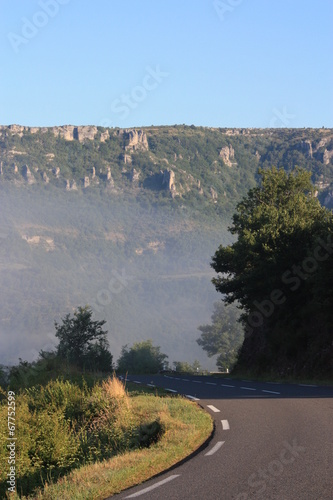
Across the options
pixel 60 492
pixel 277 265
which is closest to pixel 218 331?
pixel 277 265

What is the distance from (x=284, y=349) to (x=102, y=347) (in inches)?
1120

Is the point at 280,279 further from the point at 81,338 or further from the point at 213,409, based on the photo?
the point at 81,338

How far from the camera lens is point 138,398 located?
778 inches

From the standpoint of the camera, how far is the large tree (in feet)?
117

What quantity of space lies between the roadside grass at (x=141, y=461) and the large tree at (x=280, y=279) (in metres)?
19.2

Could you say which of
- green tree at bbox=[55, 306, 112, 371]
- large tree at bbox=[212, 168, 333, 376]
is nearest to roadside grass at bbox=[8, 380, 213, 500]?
large tree at bbox=[212, 168, 333, 376]

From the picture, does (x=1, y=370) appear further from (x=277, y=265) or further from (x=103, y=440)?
(x=103, y=440)

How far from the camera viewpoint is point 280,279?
135ft

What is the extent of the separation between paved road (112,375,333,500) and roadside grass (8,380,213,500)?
0.30 meters

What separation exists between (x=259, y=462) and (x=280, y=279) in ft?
104

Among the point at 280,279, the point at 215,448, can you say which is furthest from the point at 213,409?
the point at 280,279

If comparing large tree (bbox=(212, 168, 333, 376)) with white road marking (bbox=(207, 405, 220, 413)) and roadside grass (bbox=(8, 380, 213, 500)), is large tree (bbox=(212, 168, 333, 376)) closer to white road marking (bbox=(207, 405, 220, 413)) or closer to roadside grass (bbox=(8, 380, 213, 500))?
white road marking (bbox=(207, 405, 220, 413))

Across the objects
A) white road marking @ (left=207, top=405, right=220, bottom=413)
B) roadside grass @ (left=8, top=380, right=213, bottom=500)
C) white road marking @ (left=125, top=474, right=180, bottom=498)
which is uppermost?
white road marking @ (left=207, top=405, right=220, bottom=413)

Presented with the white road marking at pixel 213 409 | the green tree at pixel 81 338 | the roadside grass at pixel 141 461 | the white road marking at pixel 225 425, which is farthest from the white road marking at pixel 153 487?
the green tree at pixel 81 338
